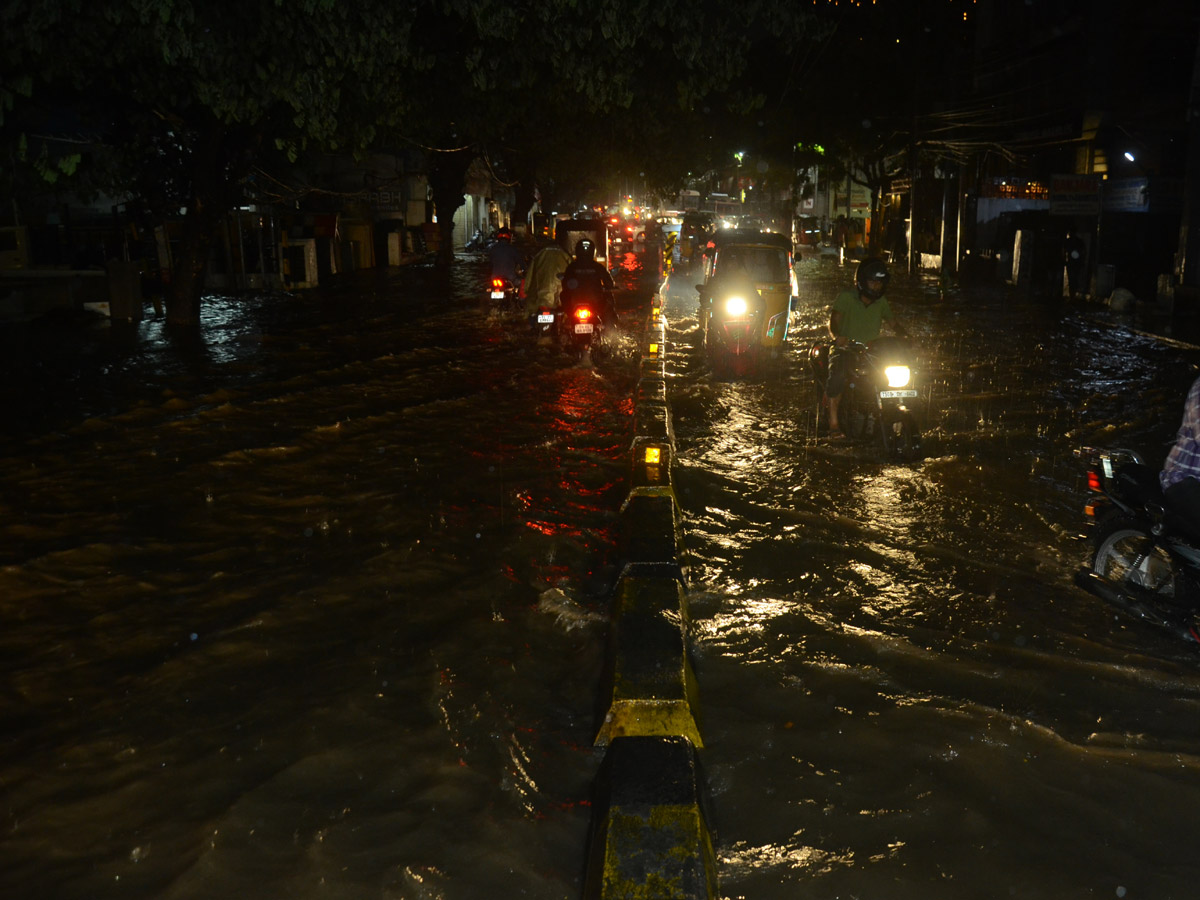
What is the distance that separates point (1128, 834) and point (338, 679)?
3.63 meters

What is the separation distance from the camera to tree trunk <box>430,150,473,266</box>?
127 ft

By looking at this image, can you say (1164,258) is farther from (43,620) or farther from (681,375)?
(43,620)

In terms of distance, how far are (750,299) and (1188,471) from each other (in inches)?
382

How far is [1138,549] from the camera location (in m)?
5.96

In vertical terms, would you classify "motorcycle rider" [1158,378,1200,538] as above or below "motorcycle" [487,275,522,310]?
below

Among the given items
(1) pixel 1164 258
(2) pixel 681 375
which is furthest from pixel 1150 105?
(2) pixel 681 375

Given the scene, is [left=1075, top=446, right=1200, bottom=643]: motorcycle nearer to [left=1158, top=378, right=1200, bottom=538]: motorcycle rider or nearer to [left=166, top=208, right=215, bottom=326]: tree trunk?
[left=1158, top=378, right=1200, bottom=538]: motorcycle rider

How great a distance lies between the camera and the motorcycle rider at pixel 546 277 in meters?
16.2

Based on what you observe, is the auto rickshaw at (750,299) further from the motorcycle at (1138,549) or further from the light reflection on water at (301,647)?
the motorcycle at (1138,549)

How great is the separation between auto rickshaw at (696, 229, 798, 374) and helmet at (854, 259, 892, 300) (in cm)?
465

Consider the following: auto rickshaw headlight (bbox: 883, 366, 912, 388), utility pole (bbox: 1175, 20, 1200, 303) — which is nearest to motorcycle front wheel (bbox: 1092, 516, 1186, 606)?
auto rickshaw headlight (bbox: 883, 366, 912, 388)

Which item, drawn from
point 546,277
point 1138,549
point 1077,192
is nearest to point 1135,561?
point 1138,549

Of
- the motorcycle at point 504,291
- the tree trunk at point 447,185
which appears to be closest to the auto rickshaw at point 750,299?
the motorcycle at point 504,291

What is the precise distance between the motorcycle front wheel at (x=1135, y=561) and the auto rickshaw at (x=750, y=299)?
8.83m
